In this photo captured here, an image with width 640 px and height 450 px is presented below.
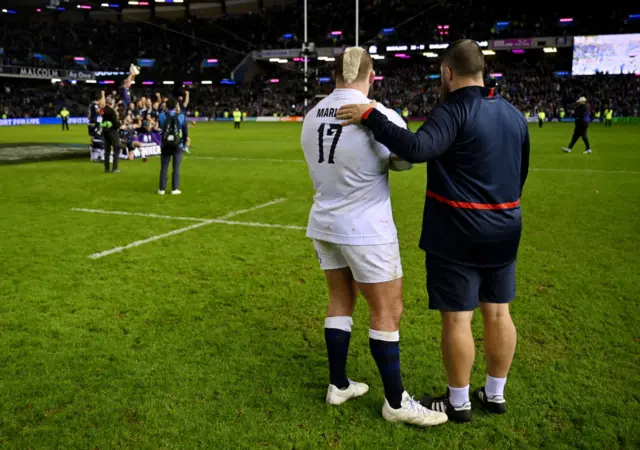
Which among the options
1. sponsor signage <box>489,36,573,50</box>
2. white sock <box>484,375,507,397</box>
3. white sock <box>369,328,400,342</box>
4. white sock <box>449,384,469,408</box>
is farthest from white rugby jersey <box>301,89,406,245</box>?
sponsor signage <box>489,36,573,50</box>

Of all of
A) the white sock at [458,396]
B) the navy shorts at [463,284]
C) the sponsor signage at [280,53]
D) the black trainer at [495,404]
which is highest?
the sponsor signage at [280,53]

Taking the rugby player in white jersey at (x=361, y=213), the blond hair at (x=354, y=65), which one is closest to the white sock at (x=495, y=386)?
the rugby player in white jersey at (x=361, y=213)

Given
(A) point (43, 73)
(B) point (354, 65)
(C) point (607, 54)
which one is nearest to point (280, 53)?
(A) point (43, 73)

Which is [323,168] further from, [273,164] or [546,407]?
[273,164]

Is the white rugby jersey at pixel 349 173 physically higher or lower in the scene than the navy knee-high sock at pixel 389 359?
higher

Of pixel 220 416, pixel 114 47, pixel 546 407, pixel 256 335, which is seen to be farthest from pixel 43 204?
pixel 114 47

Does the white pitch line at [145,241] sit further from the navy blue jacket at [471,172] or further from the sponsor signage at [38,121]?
the sponsor signage at [38,121]

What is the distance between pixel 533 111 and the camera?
1982 inches

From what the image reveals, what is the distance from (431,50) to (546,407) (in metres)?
61.6

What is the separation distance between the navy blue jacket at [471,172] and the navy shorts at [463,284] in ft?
0.18

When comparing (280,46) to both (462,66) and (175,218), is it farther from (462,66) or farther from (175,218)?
(462,66)

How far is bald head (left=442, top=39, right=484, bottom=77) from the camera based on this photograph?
3010 millimetres

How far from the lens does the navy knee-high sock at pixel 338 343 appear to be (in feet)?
11.6

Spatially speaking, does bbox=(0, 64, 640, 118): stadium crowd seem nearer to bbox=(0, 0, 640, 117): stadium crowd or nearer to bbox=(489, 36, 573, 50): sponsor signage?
bbox=(0, 0, 640, 117): stadium crowd
